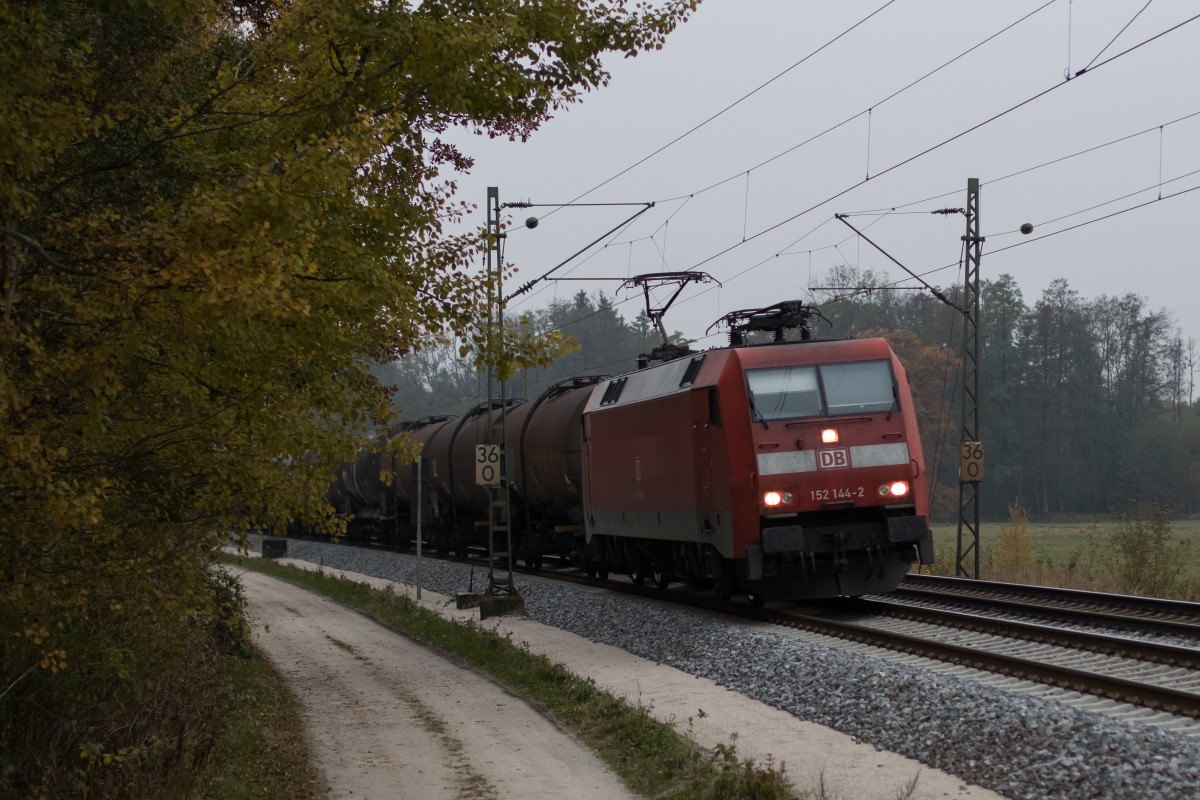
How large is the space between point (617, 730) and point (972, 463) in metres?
15.0

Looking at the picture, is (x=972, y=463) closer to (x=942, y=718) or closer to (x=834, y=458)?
(x=834, y=458)

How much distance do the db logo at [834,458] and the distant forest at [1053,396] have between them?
5788cm

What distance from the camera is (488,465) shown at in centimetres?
2041

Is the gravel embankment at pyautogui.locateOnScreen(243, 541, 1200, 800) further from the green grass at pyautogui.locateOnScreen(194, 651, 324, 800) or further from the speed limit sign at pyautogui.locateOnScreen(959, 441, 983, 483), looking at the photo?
the speed limit sign at pyautogui.locateOnScreen(959, 441, 983, 483)

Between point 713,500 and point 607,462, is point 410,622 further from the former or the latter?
point 713,500

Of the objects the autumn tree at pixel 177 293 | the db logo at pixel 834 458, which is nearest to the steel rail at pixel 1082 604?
the db logo at pixel 834 458

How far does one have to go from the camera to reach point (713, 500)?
16.5m

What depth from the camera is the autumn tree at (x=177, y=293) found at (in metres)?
6.38

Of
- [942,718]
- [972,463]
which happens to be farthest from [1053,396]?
[942,718]

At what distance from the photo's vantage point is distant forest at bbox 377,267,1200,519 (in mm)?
78000

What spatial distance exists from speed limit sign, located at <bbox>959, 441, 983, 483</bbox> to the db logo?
8225mm

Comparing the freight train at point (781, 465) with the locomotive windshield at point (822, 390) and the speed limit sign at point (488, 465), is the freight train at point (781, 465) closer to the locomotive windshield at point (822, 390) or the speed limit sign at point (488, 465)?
→ the locomotive windshield at point (822, 390)

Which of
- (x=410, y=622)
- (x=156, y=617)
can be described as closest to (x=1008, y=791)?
(x=156, y=617)

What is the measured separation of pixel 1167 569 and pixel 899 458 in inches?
285
